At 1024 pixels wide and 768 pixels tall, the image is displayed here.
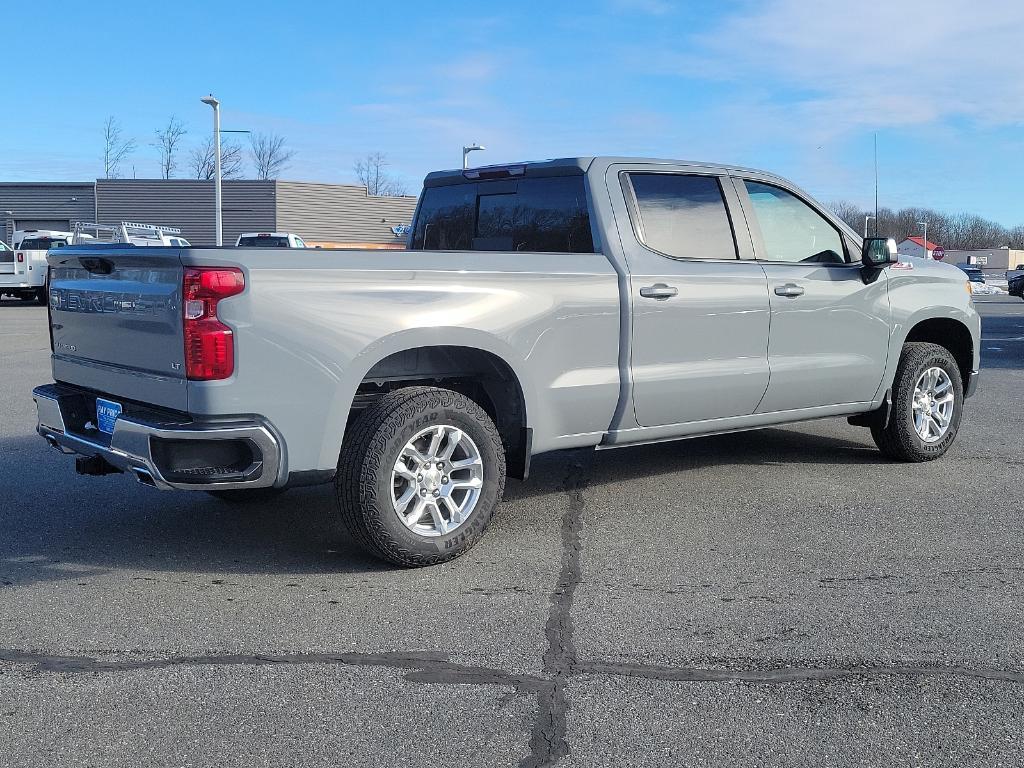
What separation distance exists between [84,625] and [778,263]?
4.22 m

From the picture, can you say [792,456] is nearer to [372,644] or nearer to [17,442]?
[372,644]

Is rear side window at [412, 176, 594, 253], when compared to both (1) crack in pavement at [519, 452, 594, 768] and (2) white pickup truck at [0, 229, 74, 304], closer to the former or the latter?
(1) crack in pavement at [519, 452, 594, 768]

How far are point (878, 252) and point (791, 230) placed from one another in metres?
0.55

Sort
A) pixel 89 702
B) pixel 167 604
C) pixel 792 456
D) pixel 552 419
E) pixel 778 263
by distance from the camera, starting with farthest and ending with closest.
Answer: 1. pixel 792 456
2. pixel 778 263
3. pixel 552 419
4. pixel 167 604
5. pixel 89 702

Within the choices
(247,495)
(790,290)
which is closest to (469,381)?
(247,495)

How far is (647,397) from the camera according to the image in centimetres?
559

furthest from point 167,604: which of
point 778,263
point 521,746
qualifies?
point 778,263

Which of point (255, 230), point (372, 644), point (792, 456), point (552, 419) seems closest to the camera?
point (372, 644)

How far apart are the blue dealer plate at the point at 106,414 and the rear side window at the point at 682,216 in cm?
278

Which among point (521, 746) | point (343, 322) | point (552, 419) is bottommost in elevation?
point (521, 746)

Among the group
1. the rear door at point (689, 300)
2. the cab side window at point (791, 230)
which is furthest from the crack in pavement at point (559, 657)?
the cab side window at point (791, 230)

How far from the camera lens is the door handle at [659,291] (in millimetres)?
5547

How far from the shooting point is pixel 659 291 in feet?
18.4

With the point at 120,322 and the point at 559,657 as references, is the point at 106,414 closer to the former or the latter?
the point at 120,322
